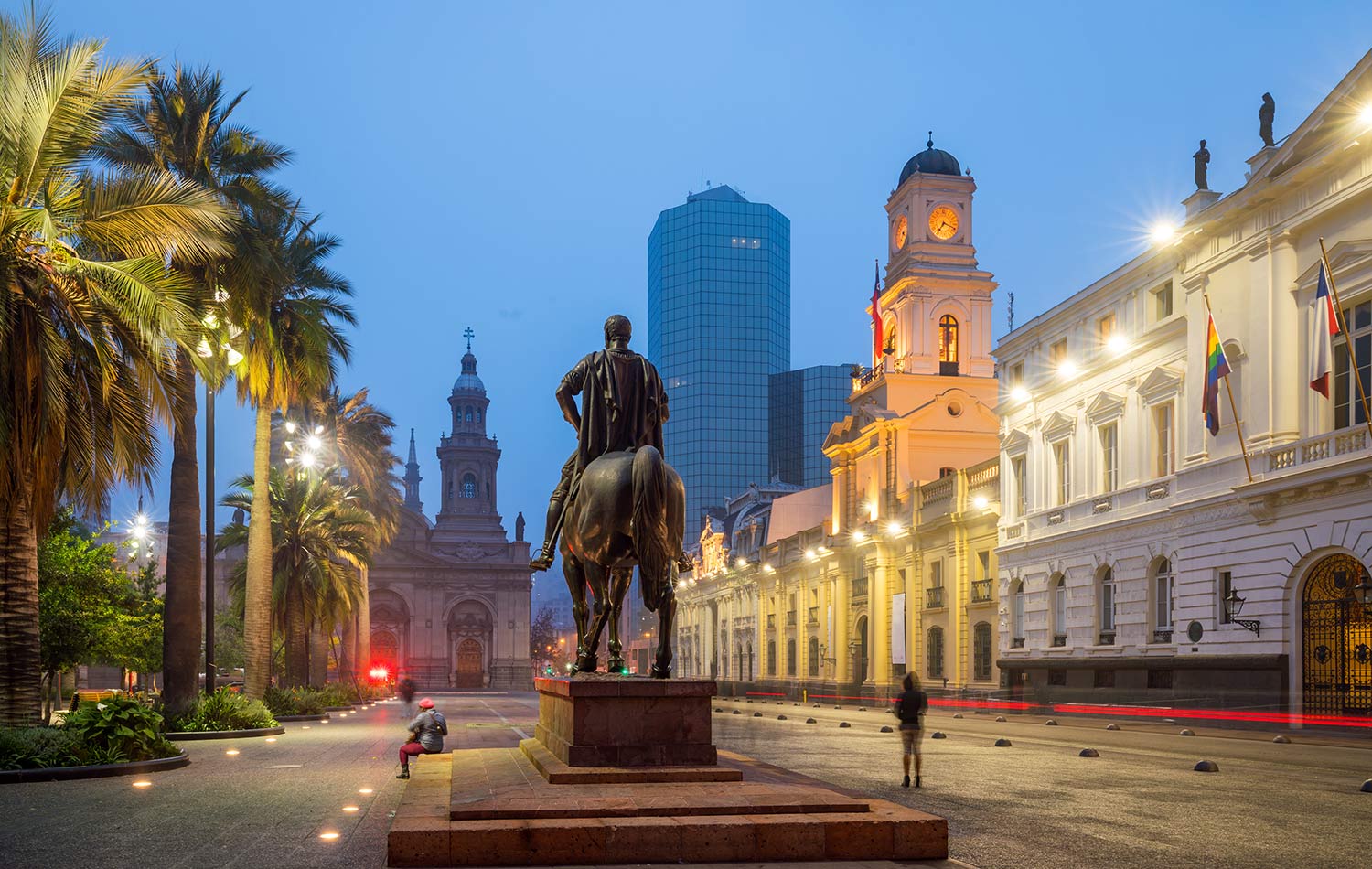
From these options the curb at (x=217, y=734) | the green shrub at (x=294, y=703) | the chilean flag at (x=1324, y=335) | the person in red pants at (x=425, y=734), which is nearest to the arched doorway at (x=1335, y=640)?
the chilean flag at (x=1324, y=335)

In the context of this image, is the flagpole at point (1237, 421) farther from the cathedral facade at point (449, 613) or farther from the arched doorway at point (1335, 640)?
the cathedral facade at point (449, 613)

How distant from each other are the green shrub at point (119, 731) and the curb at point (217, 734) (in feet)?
20.6

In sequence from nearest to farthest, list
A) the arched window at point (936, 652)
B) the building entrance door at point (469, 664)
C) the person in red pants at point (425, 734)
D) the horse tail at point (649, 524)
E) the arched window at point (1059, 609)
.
Result: 1. the horse tail at point (649, 524)
2. the person in red pants at point (425, 734)
3. the arched window at point (1059, 609)
4. the arched window at point (936, 652)
5. the building entrance door at point (469, 664)

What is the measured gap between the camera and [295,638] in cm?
4519

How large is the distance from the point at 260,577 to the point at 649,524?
22287mm

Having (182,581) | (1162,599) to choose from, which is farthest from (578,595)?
(1162,599)

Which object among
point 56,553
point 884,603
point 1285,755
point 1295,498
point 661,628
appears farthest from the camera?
point 884,603

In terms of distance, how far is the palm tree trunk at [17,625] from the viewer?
17266 millimetres

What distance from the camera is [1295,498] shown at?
2842 cm

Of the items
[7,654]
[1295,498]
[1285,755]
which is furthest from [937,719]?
[7,654]

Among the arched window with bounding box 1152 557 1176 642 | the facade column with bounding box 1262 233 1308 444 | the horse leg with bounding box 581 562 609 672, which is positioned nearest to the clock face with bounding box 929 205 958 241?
the arched window with bounding box 1152 557 1176 642

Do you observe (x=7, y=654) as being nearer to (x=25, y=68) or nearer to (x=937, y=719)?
(x=25, y=68)

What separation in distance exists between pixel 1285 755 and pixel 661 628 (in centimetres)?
1447

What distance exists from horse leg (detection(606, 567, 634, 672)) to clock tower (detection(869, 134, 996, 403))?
53.4 m
